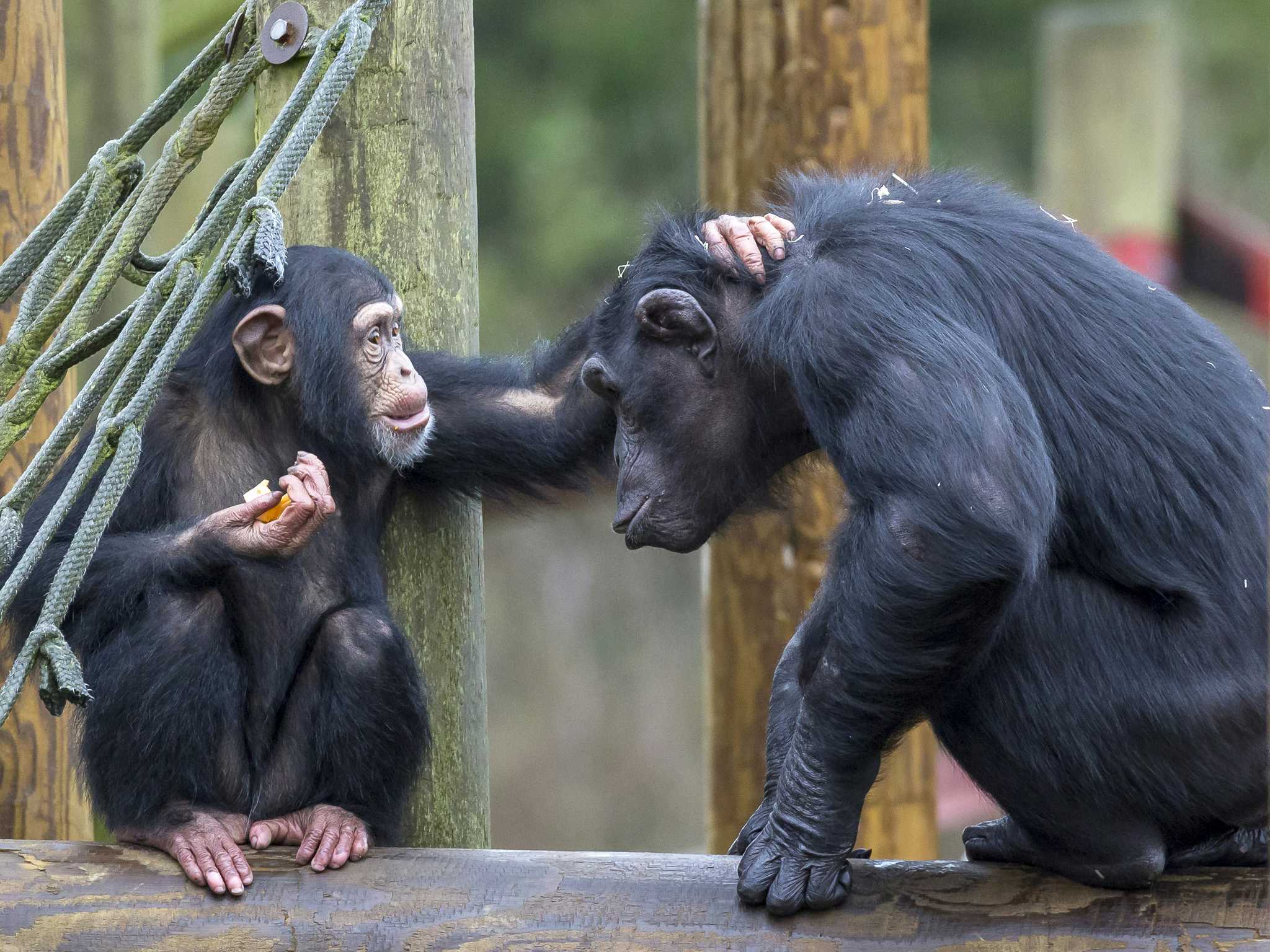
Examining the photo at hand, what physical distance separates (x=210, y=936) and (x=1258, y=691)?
2.11 m

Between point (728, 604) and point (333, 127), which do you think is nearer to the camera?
point (333, 127)

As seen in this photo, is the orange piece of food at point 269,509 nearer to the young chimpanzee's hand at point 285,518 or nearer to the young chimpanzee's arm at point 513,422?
the young chimpanzee's hand at point 285,518

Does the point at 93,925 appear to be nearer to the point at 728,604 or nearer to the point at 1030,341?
the point at 1030,341

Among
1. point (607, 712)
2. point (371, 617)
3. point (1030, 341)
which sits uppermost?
point (1030, 341)

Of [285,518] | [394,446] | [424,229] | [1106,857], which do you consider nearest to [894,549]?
[1106,857]

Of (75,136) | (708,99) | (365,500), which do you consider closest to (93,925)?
(365,500)

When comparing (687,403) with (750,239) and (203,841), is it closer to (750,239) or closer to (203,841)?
(750,239)

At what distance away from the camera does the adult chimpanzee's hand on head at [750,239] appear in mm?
3416

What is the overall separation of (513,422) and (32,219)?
1624mm

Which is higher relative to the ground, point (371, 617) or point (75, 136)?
point (75, 136)

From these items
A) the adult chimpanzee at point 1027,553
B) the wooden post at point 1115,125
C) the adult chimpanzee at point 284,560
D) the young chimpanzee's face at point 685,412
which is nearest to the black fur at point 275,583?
the adult chimpanzee at point 284,560

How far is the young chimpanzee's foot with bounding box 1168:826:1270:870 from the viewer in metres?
3.05

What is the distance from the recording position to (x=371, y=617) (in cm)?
364

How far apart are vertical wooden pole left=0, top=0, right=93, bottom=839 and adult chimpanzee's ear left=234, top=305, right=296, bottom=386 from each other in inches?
36.5
